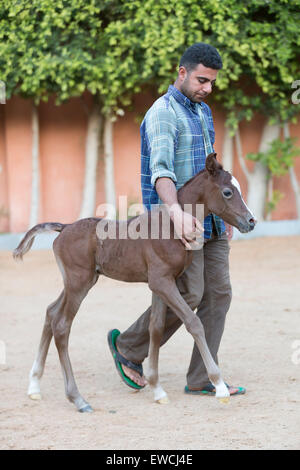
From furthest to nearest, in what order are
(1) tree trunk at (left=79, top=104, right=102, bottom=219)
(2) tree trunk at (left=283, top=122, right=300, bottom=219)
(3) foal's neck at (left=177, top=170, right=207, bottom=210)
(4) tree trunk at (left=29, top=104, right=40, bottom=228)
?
1. (2) tree trunk at (left=283, top=122, right=300, bottom=219)
2. (1) tree trunk at (left=79, top=104, right=102, bottom=219)
3. (4) tree trunk at (left=29, top=104, right=40, bottom=228)
4. (3) foal's neck at (left=177, top=170, right=207, bottom=210)

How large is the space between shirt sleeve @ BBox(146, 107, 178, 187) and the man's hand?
234mm

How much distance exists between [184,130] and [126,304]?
142 inches

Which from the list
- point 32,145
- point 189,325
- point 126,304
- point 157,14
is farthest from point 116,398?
point 32,145

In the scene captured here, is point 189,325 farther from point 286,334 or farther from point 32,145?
point 32,145

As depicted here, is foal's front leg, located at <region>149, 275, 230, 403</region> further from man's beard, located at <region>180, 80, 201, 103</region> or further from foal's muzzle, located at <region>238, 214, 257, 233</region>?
man's beard, located at <region>180, 80, 201, 103</region>

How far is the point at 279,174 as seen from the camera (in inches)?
482

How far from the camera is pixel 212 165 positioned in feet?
14.3

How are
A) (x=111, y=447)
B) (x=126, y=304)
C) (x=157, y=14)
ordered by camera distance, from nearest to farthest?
(x=111, y=447), (x=126, y=304), (x=157, y=14)

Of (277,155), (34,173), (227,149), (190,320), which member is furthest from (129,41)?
(190,320)

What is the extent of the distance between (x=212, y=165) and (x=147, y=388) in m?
1.69

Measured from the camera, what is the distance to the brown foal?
172 inches

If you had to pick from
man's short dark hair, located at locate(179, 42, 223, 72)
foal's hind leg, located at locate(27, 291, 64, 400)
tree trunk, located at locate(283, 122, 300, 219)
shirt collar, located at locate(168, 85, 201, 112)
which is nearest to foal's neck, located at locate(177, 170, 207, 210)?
shirt collar, located at locate(168, 85, 201, 112)

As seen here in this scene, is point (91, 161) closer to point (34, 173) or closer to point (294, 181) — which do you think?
point (34, 173)

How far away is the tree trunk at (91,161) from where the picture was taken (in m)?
12.5
